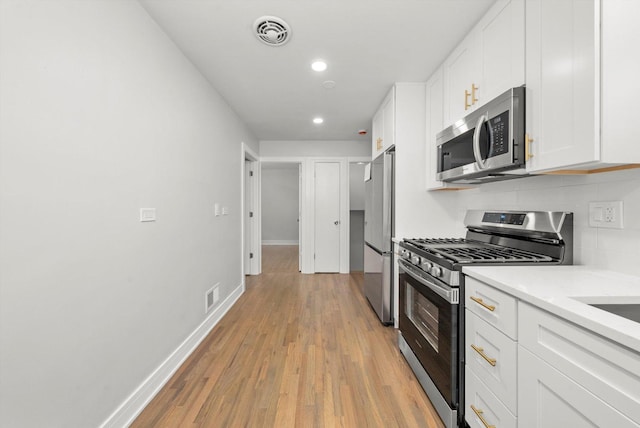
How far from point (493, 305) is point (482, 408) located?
0.49 metres

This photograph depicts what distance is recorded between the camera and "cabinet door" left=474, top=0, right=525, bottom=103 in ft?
4.66

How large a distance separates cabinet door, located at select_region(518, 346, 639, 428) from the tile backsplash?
2.35ft

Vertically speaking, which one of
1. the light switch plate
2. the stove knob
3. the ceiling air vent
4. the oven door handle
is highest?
the ceiling air vent

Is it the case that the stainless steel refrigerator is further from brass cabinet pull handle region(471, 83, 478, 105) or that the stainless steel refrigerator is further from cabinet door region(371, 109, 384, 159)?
brass cabinet pull handle region(471, 83, 478, 105)

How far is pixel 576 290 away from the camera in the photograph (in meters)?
1.00

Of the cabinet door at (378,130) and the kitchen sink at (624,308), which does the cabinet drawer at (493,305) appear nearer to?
the kitchen sink at (624,308)

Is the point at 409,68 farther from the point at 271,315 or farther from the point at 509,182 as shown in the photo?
the point at 271,315

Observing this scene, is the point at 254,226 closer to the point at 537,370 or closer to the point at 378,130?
the point at 378,130

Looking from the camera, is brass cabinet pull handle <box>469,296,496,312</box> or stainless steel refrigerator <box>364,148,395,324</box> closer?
brass cabinet pull handle <box>469,296,496,312</box>

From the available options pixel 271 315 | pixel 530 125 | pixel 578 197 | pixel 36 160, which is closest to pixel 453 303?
pixel 578 197

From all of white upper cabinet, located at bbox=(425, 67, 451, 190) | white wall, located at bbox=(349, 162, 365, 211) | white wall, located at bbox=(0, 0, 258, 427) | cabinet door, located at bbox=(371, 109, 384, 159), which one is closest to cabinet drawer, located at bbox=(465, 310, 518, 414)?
white upper cabinet, located at bbox=(425, 67, 451, 190)

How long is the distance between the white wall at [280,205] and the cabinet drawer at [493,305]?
23.9 ft

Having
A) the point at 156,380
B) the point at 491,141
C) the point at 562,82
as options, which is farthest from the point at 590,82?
the point at 156,380

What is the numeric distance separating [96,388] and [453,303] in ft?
5.80
